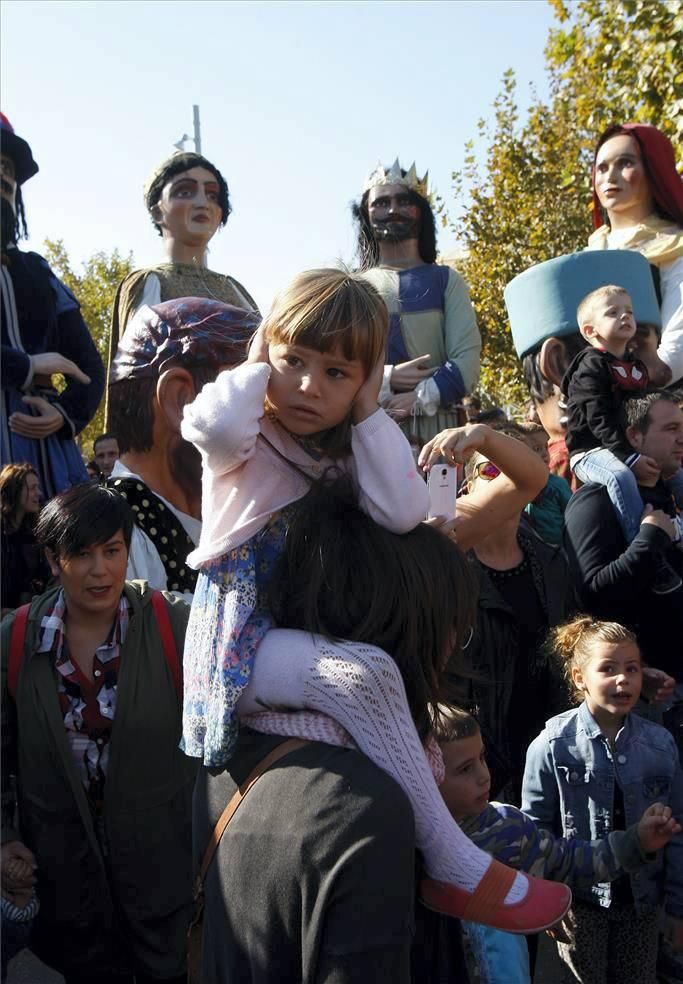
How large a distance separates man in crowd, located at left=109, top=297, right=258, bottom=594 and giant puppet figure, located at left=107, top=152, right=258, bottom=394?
1381 millimetres

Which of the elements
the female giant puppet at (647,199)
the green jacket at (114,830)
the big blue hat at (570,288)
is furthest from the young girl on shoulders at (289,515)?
the female giant puppet at (647,199)

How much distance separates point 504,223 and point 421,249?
11.5 metres

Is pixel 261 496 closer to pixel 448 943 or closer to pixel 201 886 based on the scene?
pixel 201 886

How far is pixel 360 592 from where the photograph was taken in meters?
1.69

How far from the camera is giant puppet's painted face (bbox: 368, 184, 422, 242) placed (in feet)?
17.4

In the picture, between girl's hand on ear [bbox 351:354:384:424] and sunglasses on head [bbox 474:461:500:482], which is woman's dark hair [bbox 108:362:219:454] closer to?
sunglasses on head [bbox 474:461:500:482]

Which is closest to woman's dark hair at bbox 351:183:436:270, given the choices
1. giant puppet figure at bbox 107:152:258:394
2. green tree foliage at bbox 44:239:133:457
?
giant puppet figure at bbox 107:152:258:394

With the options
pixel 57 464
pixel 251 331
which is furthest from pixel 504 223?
pixel 251 331

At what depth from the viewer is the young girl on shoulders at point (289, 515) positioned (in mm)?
1647

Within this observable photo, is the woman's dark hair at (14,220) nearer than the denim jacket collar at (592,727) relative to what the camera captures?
No

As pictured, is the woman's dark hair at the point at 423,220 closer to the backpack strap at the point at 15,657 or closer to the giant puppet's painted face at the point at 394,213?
the giant puppet's painted face at the point at 394,213

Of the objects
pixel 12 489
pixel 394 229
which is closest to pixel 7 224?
pixel 12 489

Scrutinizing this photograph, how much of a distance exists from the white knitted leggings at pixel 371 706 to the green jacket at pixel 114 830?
1.21 metres

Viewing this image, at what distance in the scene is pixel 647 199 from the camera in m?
5.48
